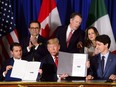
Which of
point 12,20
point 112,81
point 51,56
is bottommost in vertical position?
point 112,81

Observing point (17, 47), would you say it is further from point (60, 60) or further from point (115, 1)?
point (115, 1)

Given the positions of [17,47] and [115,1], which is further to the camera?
[115,1]

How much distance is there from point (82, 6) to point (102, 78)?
2.26 metres

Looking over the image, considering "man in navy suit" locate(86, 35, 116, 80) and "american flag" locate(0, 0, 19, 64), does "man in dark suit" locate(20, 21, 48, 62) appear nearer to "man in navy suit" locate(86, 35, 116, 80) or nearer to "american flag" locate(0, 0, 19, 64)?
"american flag" locate(0, 0, 19, 64)

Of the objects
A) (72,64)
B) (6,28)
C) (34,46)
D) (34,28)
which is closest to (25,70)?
(72,64)

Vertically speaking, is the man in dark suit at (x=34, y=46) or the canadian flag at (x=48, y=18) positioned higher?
the canadian flag at (x=48, y=18)

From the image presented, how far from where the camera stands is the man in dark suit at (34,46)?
5109 mm

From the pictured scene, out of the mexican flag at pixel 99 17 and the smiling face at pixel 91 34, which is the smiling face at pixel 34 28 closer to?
the smiling face at pixel 91 34

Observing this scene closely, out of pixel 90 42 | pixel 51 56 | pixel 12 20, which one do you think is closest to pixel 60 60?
pixel 51 56

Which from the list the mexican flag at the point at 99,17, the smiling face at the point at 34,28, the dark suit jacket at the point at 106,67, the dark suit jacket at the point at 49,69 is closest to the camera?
the dark suit jacket at the point at 106,67

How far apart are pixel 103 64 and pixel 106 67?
6 centimetres

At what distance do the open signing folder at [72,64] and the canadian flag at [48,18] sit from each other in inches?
78.3

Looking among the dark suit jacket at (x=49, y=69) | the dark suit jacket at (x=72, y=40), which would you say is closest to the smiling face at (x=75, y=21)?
the dark suit jacket at (x=72, y=40)

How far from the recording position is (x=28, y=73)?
162 inches
